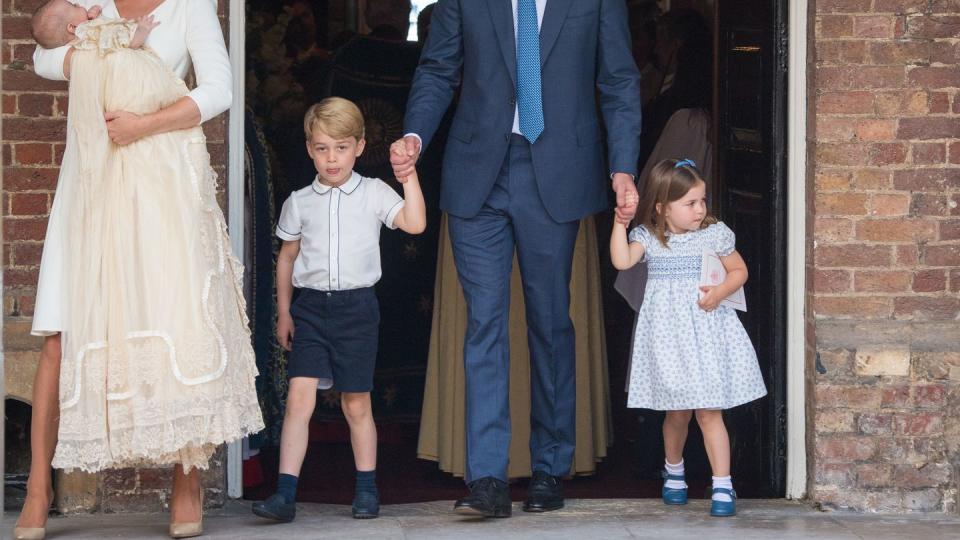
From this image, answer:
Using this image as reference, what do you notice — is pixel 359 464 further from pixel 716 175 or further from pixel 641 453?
pixel 716 175

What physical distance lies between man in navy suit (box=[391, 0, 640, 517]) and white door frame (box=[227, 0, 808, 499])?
0.64m

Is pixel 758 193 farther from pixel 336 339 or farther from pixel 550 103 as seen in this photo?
pixel 336 339

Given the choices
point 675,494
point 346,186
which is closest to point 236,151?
point 346,186

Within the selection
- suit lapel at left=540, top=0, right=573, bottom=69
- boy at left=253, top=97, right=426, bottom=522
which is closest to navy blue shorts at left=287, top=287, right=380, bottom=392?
boy at left=253, top=97, right=426, bottom=522

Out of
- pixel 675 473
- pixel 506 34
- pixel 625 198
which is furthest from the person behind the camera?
pixel 675 473

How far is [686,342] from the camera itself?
4.97 m

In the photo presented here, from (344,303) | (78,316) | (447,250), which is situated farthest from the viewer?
(447,250)

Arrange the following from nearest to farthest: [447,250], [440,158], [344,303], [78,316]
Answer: [78,316] < [344,303] < [447,250] < [440,158]

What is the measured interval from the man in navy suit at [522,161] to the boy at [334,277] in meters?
0.23

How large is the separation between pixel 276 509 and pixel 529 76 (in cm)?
156

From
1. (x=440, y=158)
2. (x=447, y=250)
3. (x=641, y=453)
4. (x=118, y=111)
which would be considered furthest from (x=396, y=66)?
(x=118, y=111)

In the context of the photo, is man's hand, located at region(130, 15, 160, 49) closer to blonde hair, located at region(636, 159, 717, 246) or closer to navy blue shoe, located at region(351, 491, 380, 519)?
navy blue shoe, located at region(351, 491, 380, 519)

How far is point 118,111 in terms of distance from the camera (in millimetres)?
4332

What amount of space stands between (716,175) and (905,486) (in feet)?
5.08
